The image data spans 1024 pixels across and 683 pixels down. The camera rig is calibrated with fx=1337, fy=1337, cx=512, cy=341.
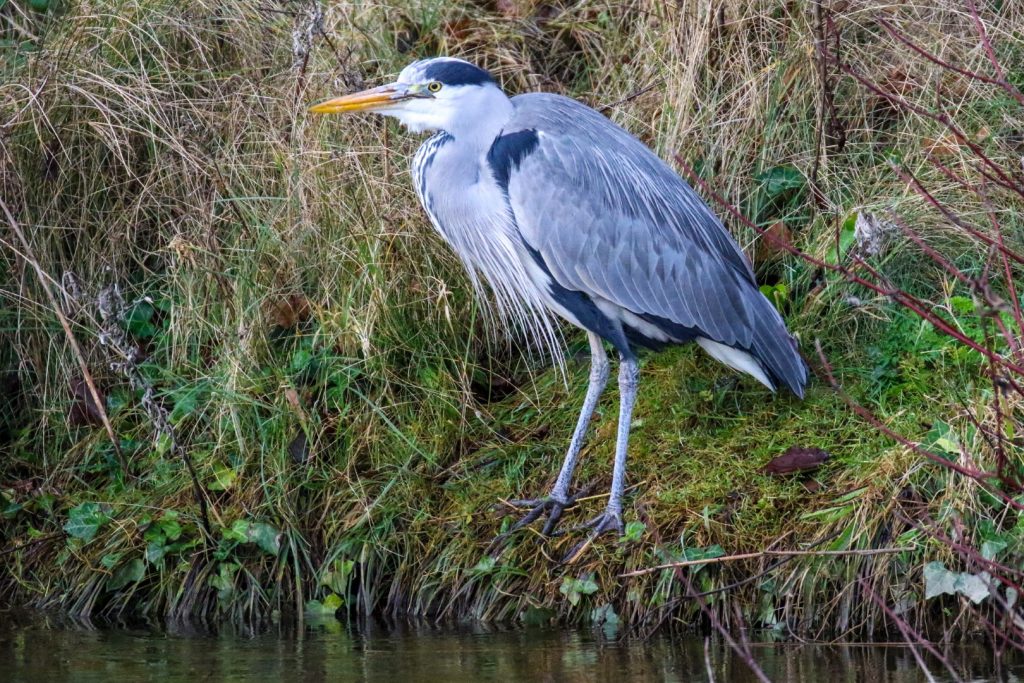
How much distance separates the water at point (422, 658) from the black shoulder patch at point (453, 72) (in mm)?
1795

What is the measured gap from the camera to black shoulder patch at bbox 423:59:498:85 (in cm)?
446

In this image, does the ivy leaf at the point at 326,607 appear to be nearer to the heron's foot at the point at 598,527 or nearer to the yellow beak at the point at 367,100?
the heron's foot at the point at 598,527

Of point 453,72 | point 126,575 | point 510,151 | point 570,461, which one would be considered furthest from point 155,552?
point 453,72

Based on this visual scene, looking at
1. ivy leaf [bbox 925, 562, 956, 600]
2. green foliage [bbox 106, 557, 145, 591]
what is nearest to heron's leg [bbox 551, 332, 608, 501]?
ivy leaf [bbox 925, 562, 956, 600]

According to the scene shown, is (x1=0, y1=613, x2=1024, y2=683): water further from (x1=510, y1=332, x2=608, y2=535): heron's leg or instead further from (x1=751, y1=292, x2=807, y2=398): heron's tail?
(x1=751, y1=292, x2=807, y2=398): heron's tail

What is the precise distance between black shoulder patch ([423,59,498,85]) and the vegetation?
597 mm

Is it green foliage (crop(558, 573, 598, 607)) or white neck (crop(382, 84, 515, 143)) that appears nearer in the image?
green foliage (crop(558, 573, 598, 607))

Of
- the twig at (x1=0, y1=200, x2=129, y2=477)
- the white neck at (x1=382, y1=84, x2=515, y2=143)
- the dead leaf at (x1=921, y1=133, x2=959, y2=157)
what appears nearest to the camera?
the twig at (x1=0, y1=200, x2=129, y2=477)

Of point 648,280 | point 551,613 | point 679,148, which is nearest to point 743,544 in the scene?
point 551,613

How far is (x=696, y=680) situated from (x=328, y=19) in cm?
327

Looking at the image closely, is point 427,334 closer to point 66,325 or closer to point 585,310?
point 585,310

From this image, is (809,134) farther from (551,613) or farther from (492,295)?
(551,613)

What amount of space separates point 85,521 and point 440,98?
6.04 feet

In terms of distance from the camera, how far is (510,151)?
443 centimetres
